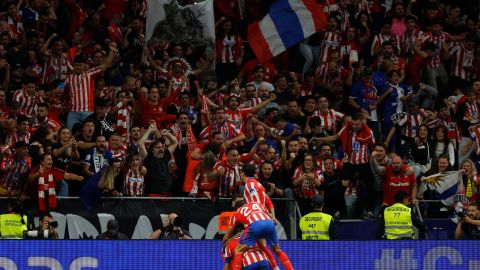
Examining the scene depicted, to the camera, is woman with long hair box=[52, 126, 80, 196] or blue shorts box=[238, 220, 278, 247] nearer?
blue shorts box=[238, 220, 278, 247]

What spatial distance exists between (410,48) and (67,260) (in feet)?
36.5

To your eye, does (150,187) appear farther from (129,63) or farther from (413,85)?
(413,85)

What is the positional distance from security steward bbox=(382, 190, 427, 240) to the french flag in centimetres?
665

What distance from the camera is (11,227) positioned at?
2028 cm

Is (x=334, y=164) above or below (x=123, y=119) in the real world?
below

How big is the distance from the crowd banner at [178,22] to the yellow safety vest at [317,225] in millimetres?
6274

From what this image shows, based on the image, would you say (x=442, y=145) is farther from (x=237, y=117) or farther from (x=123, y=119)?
(x=123, y=119)

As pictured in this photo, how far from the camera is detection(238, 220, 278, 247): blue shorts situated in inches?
707

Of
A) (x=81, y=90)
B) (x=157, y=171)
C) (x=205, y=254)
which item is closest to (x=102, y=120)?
(x=81, y=90)

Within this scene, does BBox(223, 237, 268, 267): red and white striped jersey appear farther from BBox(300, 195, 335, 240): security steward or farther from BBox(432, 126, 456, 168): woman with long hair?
BBox(432, 126, 456, 168): woman with long hair

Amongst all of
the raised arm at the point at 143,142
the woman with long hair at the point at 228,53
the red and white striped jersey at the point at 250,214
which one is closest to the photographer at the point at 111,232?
the raised arm at the point at 143,142

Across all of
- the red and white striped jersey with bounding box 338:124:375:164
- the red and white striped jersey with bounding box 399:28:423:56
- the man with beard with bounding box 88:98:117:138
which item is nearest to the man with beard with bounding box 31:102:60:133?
the man with beard with bounding box 88:98:117:138

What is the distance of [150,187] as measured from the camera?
21.6 metres

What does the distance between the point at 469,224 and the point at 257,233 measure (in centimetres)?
474
